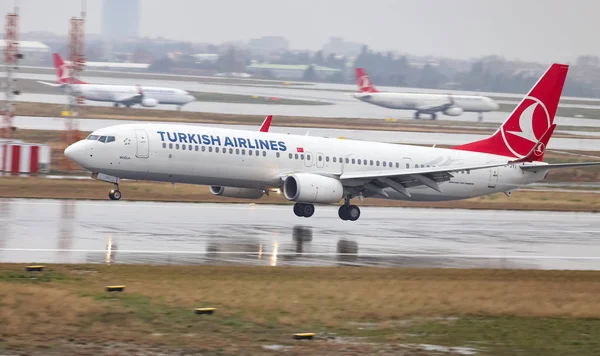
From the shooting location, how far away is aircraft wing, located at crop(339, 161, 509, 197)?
118 ft

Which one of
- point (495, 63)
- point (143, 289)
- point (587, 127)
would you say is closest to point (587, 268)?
Result: point (143, 289)

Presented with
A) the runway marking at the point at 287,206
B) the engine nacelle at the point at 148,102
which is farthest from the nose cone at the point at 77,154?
the engine nacelle at the point at 148,102

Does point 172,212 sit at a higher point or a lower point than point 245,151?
lower

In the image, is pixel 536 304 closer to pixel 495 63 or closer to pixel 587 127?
pixel 587 127

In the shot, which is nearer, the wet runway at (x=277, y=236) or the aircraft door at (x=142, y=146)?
the wet runway at (x=277, y=236)

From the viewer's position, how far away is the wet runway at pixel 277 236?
25.3 meters

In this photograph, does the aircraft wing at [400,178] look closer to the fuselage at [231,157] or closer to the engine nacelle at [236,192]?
the fuselage at [231,157]

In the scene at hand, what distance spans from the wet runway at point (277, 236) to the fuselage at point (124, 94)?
71801 mm

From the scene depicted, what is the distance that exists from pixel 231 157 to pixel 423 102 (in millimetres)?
91089

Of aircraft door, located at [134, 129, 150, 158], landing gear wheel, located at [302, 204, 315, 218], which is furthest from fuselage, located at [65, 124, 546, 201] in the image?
landing gear wheel, located at [302, 204, 315, 218]

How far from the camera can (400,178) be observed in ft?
120

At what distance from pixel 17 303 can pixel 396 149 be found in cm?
2512

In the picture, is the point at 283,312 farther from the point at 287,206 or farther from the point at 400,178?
the point at 287,206

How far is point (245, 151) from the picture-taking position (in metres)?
35.6
